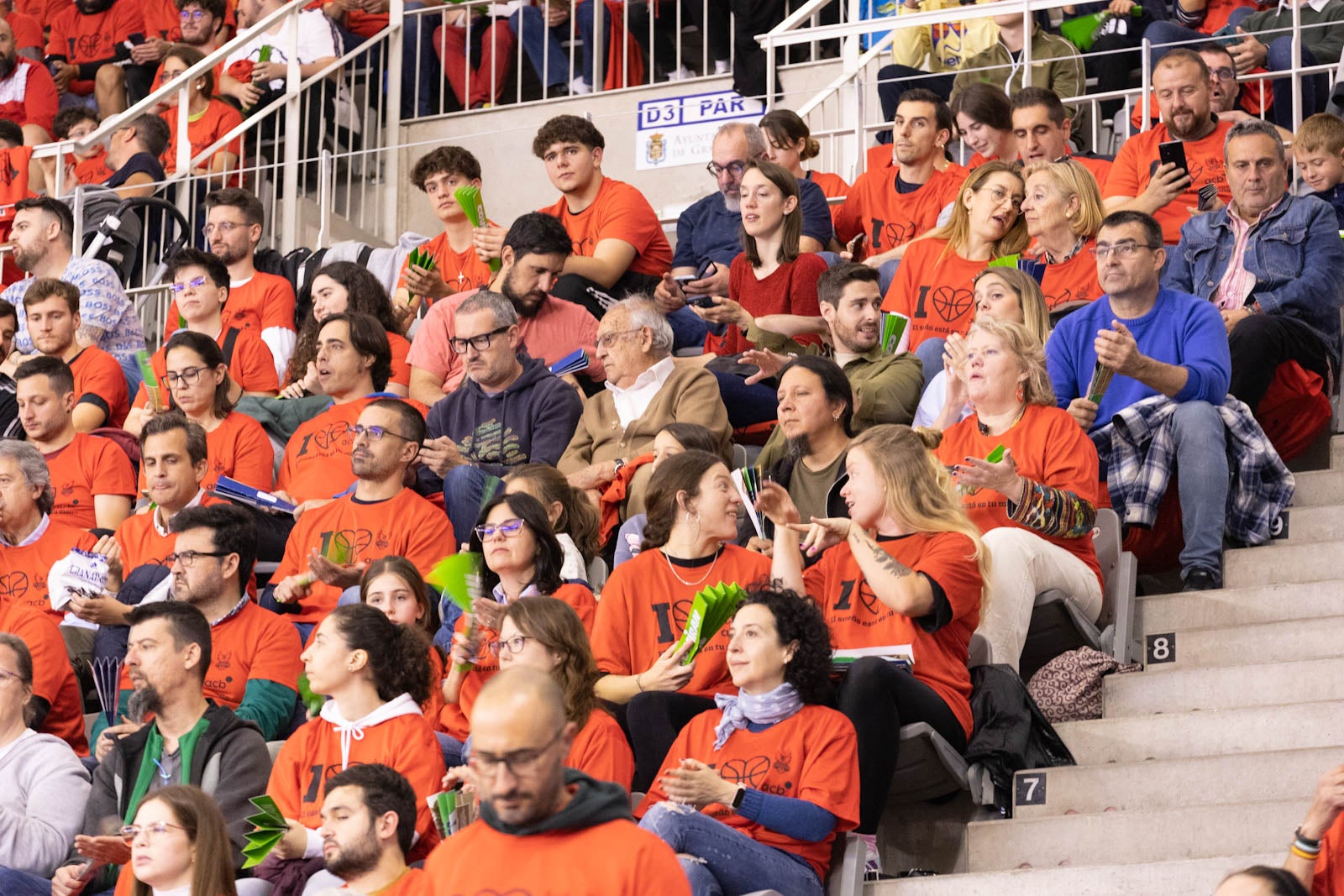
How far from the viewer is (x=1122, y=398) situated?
20.1 ft

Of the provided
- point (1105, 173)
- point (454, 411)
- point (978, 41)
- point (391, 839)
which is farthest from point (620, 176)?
point (391, 839)

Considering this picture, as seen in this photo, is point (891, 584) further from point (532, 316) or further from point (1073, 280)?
point (532, 316)

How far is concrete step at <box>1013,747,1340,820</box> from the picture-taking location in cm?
473

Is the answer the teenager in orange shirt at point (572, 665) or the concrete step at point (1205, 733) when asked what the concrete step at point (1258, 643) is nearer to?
the concrete step at point (1205, 733)

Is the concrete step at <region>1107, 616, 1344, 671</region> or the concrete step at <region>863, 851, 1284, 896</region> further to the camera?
the concrete step at <region>1107, 616, 1344, 671</region>

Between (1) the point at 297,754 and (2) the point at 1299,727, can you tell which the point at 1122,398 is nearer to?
(2) the point at 1299,727

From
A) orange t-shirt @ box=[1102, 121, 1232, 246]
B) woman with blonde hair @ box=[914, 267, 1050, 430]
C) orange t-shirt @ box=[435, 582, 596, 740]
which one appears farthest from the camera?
orange t-shirt @ box=[1102, 121, 1232, 246]

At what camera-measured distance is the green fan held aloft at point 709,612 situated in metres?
4.84

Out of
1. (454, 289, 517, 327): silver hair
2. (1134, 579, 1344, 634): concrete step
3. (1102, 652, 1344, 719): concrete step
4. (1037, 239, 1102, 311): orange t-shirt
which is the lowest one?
(1102, 652, 1344, 719): concrete step

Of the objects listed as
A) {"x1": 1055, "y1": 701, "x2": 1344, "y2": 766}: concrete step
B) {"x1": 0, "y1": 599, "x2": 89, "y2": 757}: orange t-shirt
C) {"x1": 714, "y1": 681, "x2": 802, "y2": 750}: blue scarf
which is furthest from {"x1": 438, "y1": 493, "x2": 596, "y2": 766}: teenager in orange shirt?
{"x1": 1055, "y1": 701, "x2": 1344, "y2": 766}: concrete step

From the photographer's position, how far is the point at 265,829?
4.57 metres

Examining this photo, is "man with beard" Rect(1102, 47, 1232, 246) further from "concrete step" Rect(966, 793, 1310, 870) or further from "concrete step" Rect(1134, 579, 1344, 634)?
"concrete step" Rect(966, 793, 1310, 870)

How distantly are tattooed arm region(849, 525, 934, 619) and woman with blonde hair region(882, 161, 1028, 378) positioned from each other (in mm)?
2095

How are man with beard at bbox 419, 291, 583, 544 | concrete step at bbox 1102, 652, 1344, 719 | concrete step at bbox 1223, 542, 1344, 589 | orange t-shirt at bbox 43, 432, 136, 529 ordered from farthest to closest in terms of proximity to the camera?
orange t-shirt at bbox 43, 432, 136, 529, man with beard at bbox 419, 291, 583, 544, concrete step at bbox 1223, 542, 1344, 589, concrete step at bbox 1102, 652, 1344, 719
